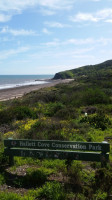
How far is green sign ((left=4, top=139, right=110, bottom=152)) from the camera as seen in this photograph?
4840 millimetres

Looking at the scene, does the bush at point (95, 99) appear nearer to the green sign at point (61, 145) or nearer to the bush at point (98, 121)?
the bush at point (98, 121)

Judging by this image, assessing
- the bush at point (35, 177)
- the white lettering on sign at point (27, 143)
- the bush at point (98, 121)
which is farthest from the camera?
the bush at point (98, 121)

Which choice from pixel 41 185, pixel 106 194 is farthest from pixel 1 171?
pixel 106 194

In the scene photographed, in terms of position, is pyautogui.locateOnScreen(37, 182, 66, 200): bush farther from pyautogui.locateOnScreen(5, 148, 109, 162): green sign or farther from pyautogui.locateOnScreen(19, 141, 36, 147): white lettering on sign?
pyautogui.locateOnScreen(19, 141, 36, 147): white lettering on sign

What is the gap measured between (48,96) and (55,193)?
14.4 m

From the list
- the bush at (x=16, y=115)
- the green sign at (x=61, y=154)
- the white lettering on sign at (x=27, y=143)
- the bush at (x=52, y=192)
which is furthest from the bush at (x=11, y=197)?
the bush at (x=16, y=115)

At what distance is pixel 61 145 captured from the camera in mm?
5113

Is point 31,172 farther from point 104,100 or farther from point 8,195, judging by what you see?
point 104,100

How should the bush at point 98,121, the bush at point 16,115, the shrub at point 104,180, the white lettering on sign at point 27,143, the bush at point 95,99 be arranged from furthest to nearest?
the bush at point 95,99
the bush at point 16,115
the bush at point 98,121
the white lettering on sign at point 27,143
the shrub at point 104,180

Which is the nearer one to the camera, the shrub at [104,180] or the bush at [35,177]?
the shrub at [104,180]

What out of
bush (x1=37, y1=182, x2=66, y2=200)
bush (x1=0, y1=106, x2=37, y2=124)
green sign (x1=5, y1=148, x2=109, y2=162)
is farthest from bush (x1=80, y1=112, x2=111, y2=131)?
bush (x1=37, y1=182, x2=66, y2=200)

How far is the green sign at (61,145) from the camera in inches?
191

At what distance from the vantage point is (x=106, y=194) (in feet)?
13.3

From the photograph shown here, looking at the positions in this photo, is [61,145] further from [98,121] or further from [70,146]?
[98,121]
